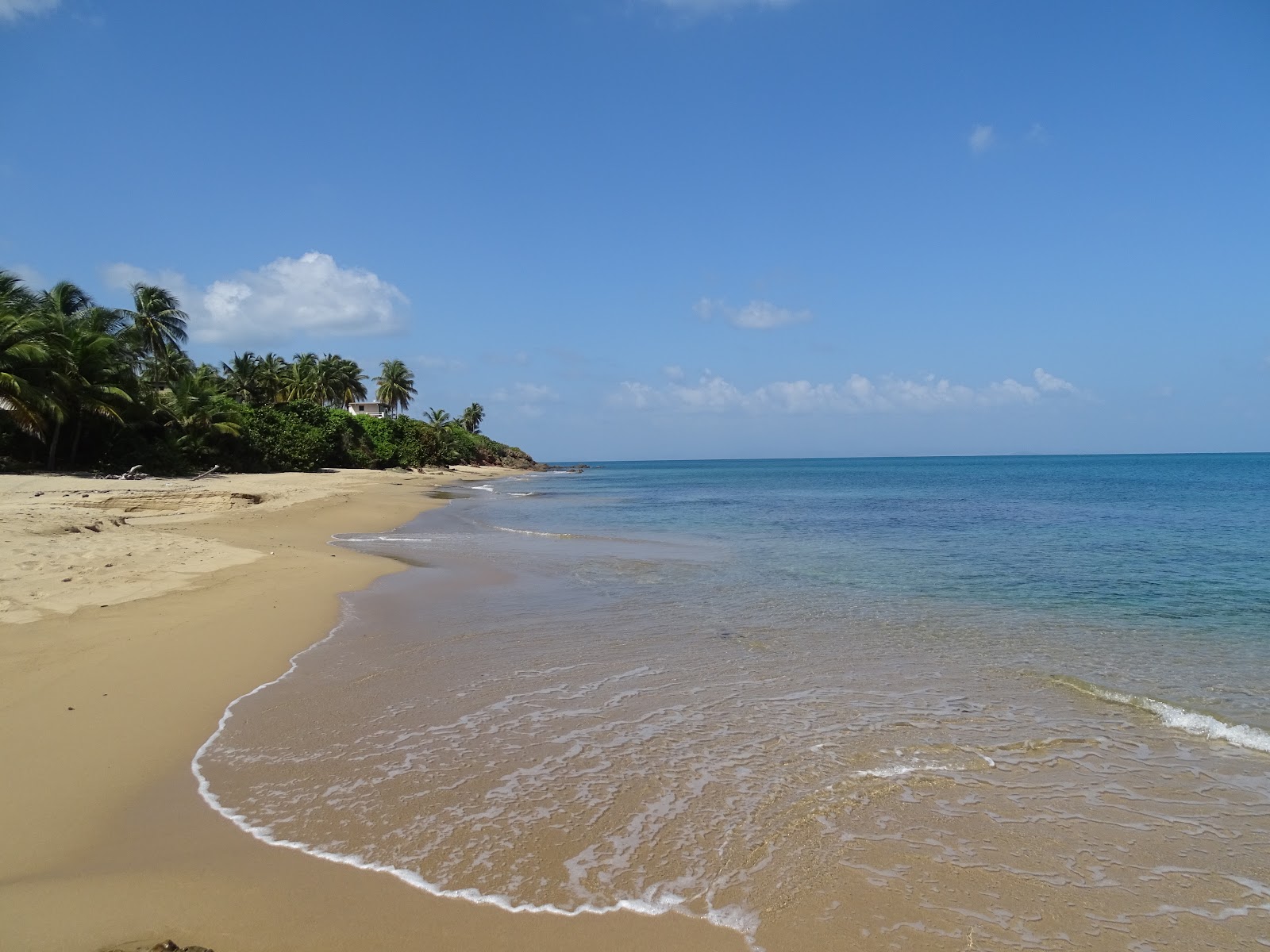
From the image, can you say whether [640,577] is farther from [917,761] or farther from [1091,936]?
[1091,936]

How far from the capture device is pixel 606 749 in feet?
17.9

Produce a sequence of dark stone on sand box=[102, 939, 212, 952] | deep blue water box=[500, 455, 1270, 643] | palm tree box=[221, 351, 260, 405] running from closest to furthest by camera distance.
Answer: dark stone on sand box=[102, 939, 212, 952]
deep blue water box=[500, 455, 1270, 643]
palm tree box=[221, 351, 260, 405]

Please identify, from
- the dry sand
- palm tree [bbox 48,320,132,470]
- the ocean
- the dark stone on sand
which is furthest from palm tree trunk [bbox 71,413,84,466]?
the dark stone on sand

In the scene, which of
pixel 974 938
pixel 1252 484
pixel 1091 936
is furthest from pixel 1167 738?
pixel 1252 484

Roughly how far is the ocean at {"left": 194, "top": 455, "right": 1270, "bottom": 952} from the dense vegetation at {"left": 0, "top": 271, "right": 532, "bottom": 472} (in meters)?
24.3

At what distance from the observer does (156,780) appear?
4.75 m

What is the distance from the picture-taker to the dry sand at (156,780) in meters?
3.25

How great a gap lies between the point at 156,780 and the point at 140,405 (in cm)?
3378

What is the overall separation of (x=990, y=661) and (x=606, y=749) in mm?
5041

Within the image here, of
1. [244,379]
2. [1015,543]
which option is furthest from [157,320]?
[1015,543]

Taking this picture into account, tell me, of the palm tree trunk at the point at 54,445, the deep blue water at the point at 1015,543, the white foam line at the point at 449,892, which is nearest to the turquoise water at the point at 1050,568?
the deep blue water at the point at 1015,543

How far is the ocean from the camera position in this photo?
366cm

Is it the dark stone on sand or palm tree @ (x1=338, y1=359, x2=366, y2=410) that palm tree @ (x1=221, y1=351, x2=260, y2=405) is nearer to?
palm tree @ (x1=338, y1=359, x2=366, y2=410)

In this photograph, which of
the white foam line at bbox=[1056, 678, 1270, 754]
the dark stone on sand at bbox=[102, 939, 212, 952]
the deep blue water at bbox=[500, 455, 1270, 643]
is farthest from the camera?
the deep blue water at bbox=[500, 455, 1270, 643]
